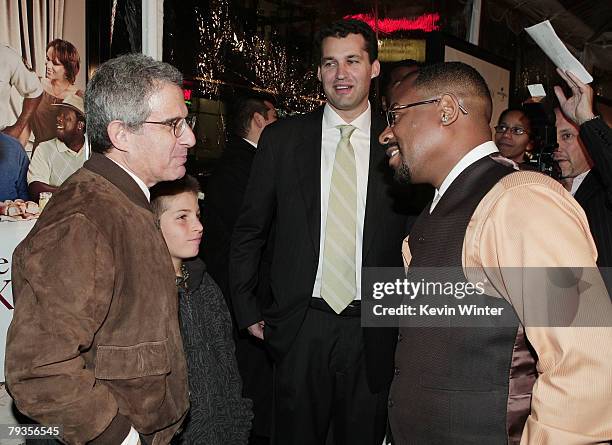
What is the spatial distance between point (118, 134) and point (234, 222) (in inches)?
71.5

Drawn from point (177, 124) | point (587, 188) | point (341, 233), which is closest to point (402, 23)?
point (587, 188)

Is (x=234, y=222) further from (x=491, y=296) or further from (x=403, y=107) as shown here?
(x=491, y=296)

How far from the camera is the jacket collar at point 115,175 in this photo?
5.21 feet

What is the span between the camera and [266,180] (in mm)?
2586

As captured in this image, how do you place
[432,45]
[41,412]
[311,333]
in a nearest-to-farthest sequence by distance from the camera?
[41,412], [311,333], [432,45]

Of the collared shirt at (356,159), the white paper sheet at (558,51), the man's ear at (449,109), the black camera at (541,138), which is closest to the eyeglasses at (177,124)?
the man's ear at (449,109)

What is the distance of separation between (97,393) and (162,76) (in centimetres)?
85


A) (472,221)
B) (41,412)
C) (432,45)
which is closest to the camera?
(41,412)

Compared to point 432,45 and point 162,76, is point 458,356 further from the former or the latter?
point 432,45

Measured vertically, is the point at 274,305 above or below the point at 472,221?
below

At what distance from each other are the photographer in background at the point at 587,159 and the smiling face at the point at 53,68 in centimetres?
228

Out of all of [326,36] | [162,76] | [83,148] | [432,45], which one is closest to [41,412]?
[162,76]

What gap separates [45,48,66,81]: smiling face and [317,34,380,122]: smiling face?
1.14 meters

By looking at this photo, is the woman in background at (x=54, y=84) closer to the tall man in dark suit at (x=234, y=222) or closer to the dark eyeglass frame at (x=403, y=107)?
the tall man in dark suit at (x=234, y=222)
